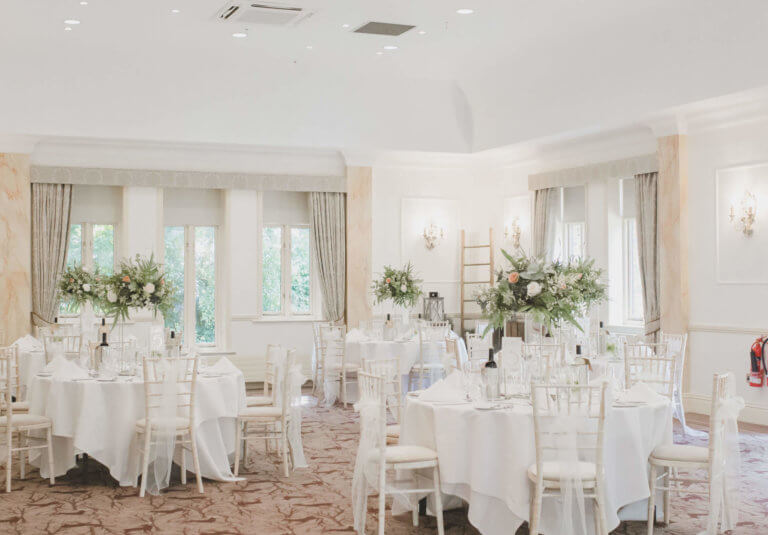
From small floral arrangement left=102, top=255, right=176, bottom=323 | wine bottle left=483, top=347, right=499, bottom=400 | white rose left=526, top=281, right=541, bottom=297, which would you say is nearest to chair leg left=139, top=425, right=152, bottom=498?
small floral arrangement left=102, top=255, right=176, bottom=323

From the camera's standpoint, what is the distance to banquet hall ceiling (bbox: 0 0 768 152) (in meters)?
10.1

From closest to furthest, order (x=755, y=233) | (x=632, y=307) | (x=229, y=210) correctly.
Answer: (x=755, y=233)
(x=632, y=307)
(x=229, y=210)

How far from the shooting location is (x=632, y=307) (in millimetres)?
13008

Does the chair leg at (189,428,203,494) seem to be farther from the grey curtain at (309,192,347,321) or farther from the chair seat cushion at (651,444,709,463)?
the grey curtain at (309,192,347,321)

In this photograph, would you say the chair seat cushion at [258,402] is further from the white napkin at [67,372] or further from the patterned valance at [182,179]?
the patterned valance at [182,179]

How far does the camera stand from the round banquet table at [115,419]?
23.6 ft

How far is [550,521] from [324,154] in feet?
32.5

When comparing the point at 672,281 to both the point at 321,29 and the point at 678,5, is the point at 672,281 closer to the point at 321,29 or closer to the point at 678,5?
the point at 678,5

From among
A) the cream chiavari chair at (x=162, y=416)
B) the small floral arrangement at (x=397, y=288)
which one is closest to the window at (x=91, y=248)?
the small floral arrangement at (x=397, y=288)

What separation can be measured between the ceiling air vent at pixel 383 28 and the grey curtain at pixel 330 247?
3738 mm

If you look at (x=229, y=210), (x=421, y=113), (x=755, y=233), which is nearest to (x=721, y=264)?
(x=755, y=233)

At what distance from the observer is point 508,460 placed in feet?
17.7

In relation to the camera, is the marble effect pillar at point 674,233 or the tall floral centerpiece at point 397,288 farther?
the tall floral centerpiece at point 397,288

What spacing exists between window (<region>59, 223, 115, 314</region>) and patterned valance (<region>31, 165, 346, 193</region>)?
924mm
